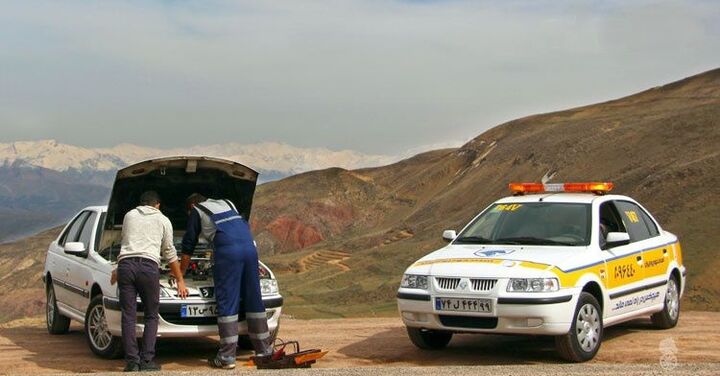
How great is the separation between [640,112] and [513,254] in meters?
49.6

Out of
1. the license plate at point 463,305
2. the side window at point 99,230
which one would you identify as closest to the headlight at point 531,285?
the license plate at point 463,305

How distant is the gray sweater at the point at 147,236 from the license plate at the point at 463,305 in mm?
2685

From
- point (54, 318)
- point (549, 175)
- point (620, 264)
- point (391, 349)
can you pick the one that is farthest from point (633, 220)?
point (549, 175)

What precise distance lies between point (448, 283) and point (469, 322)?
0.44 metres

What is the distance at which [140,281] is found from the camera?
9109 mm

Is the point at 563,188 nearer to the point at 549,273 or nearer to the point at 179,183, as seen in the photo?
the point at 549,273

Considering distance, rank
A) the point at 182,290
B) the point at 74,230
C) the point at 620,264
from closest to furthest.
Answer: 1. the point at 182,290
2. the point at 620,264
3. the point at 74,230

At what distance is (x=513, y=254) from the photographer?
9.67m

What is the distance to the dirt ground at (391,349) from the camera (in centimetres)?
962

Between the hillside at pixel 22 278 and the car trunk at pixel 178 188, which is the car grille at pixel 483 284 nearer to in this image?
the car trunk at pixel 178 188

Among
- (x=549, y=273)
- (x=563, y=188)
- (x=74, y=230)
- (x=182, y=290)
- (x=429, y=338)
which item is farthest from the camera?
(x=74, y=230)

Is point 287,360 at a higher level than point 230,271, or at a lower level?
lower

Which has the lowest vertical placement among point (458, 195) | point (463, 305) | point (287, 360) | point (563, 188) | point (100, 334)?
point (458, 195)

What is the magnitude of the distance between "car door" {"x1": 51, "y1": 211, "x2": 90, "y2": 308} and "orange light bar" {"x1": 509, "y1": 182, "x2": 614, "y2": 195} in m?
5.36
